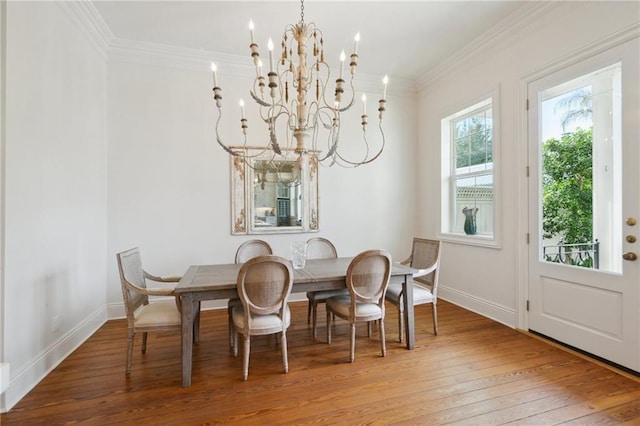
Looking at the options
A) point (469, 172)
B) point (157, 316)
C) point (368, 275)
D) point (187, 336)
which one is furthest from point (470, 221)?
point (157, 316)

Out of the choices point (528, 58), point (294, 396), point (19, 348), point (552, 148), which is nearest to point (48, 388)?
point (19, 348)

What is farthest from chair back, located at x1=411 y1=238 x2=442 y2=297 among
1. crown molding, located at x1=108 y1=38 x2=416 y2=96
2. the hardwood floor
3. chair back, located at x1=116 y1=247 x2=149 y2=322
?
crown molding, located at x1=108 y1=38 x2=416 y2=96

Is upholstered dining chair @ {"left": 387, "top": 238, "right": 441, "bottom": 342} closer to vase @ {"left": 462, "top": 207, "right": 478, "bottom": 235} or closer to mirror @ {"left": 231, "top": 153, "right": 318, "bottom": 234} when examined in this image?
vase @ {"left": 462, "top": 207, "right": 478, "bottom": 235}

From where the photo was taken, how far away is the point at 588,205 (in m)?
2.58

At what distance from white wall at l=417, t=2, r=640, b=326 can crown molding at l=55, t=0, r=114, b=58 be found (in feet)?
13.2

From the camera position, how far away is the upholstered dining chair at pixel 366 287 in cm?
249

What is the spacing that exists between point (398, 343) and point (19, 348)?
2.88 metres

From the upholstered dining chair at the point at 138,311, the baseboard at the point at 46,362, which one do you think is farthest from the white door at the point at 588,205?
the baseboard at the point at 46,362

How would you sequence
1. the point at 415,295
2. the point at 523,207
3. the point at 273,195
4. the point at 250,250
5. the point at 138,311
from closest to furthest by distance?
the point at 138,311 < the point at 415,295 < the point at 523,207 < the point at 250,250 < the point at 273,195

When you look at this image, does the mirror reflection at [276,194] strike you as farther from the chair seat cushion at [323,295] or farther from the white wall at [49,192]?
the white wall at [49,192]

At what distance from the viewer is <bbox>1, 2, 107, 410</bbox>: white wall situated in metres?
2.04

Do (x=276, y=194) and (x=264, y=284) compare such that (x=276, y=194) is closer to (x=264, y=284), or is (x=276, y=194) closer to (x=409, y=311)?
(x=264, y=284)

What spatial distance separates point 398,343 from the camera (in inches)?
114

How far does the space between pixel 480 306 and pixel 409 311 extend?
1429 mm
